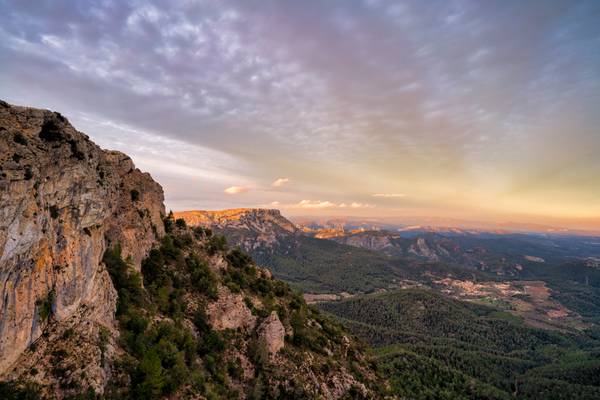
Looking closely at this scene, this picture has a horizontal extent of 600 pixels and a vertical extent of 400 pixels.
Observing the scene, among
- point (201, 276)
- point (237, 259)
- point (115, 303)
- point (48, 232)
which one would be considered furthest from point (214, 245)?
point (48, 232)

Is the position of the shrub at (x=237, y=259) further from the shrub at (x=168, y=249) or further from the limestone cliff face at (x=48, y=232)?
the limestone cliff face at (x=48, y=232)

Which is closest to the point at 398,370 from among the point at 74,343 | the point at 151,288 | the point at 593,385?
the point at 593,385

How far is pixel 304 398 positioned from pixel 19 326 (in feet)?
118

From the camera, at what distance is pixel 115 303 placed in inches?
1303

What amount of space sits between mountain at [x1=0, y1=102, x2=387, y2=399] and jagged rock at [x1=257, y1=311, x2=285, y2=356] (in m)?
0.18

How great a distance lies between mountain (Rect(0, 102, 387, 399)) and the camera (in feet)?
67.5

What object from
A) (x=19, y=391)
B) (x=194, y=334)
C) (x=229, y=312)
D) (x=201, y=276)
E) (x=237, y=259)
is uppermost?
(x=201, y=276)

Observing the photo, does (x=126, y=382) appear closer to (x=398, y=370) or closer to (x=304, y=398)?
(x=304, y=398)

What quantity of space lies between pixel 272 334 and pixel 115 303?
2454cm

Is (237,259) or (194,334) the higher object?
(237,259)

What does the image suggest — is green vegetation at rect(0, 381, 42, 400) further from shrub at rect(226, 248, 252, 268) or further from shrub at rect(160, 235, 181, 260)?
shrub at rect(226, 248, 252, 268)

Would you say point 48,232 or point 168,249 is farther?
point 168,249

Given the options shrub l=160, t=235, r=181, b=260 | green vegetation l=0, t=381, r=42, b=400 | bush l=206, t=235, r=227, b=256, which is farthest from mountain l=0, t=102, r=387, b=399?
bush l=206, t=235, r=227, b=256

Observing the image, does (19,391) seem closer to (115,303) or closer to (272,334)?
(115,303)
